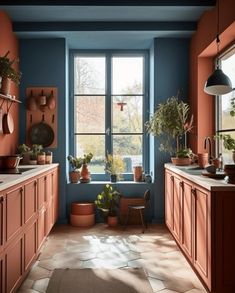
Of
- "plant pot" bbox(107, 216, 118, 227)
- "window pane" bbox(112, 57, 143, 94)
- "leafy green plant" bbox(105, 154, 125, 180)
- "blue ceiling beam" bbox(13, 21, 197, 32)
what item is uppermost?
"blue ceiling beam" bbox(13, 21, 197, 32)

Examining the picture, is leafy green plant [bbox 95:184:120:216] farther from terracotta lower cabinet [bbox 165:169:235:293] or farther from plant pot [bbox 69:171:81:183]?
terracotta lower cabinet [bbox 165:169:235:293]

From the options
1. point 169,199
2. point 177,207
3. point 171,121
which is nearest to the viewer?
point 177,207

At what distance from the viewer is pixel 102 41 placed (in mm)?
5180

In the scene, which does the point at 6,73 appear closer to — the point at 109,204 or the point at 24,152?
the point at 24,152

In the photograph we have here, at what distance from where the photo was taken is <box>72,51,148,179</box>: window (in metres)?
5.58

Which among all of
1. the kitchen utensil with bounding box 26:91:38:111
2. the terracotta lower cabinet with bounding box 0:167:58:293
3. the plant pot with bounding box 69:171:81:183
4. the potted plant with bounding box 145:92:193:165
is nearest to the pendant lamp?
the potted plant with bounding box 145:92:193:165

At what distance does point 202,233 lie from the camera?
2.89 m

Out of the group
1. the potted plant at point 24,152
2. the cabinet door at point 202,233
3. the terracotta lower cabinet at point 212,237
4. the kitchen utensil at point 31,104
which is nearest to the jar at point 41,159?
the potted plant at point 24,152

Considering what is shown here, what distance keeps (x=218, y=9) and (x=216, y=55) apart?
85 cm

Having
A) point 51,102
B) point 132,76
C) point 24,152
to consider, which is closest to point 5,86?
point 24,152

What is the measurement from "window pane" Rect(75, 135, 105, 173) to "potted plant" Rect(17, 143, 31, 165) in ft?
3.36

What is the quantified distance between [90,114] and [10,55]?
5.20 feet

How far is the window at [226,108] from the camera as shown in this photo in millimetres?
4004

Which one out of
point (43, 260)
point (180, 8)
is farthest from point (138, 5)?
point (43, 260)
